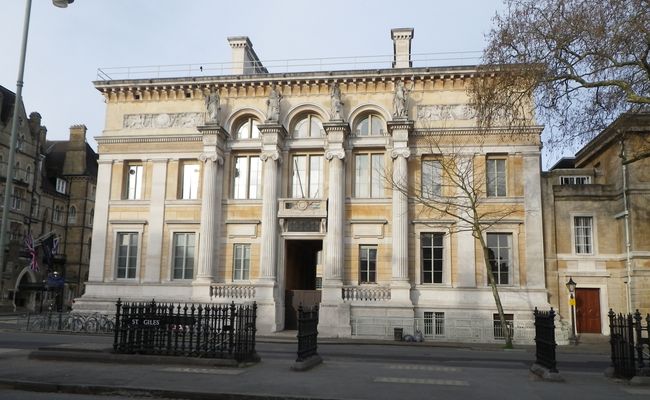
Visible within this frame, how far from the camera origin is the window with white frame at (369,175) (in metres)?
31.1

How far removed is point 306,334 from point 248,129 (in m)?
20.7

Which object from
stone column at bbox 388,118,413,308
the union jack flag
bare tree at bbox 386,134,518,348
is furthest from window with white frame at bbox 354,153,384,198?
the union jack flag

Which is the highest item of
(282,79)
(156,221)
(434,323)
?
(282,79)

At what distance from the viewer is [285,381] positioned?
11719mm

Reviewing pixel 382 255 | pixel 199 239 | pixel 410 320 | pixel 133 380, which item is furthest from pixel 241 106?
pixel 133 380

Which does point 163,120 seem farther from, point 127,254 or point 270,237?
point 270,237

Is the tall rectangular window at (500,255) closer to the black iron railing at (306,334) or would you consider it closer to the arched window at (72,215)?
the black iron railing at (306,334)

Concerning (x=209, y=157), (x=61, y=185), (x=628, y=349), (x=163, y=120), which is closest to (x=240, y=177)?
(x=209, y=157)

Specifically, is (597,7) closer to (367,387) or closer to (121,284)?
(367,387)

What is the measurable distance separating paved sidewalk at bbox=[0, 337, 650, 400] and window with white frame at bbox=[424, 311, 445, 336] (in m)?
13.1

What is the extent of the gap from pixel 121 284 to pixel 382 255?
1445 cm

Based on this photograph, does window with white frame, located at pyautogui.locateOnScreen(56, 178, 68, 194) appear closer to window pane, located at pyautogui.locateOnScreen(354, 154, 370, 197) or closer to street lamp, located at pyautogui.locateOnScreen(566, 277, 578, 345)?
window pane, located at pyautogui.locateOnScreen(354, 154, 370, 197)

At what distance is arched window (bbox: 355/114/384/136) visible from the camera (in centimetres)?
3177

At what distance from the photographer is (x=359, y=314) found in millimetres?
28812
